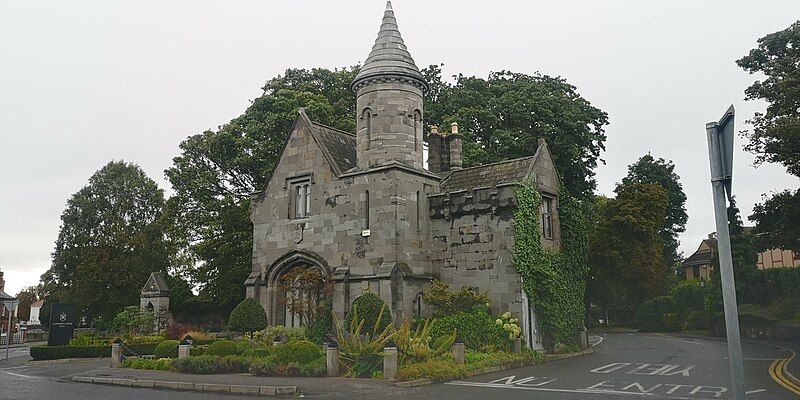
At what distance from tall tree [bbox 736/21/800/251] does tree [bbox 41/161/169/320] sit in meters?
38.9

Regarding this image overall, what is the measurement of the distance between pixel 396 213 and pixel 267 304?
743 centimetres

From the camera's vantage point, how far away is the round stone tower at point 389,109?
25328 mm

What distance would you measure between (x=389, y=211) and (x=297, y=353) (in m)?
7.55

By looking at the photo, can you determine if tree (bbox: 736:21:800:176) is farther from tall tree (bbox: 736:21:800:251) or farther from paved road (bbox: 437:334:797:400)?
paved road (bbox: 437:334:797:400)

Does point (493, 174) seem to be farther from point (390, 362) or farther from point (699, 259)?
point (699, 259)

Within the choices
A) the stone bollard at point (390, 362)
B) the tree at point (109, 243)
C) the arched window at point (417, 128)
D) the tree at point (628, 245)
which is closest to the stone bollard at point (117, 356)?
the stone bollard at point (390, 362)

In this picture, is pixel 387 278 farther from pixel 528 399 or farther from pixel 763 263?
pixel 763 263

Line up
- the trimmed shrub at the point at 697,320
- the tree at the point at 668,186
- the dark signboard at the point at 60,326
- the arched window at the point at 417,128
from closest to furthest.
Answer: the arched window at the point at 417,128, the dark signboard at the point at 60,326, the trimmed shrub at the point at 697,320, the tree at the point at 668,186

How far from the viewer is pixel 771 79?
31484mm

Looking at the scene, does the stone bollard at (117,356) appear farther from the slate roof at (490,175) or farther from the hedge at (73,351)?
the slate roof at (490,175)

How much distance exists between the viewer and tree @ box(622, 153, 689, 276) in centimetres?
5847

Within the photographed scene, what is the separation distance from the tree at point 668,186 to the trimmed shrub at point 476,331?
134 feet

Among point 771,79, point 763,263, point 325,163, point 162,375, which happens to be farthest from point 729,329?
point 763,263

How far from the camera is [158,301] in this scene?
36.0m
